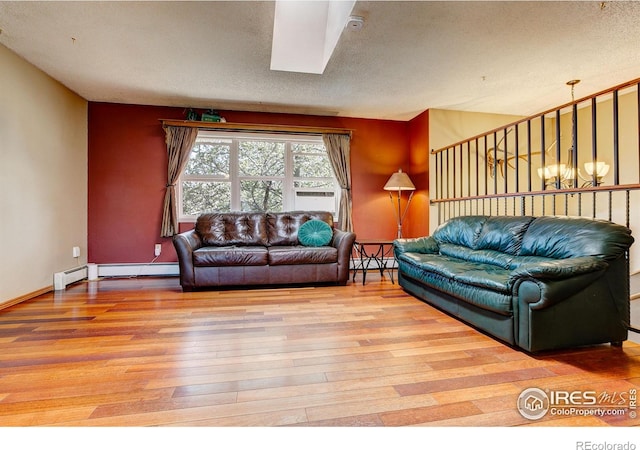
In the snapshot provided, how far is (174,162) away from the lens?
4.46m

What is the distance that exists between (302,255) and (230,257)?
0.85 metres

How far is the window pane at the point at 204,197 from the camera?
15.3 ft

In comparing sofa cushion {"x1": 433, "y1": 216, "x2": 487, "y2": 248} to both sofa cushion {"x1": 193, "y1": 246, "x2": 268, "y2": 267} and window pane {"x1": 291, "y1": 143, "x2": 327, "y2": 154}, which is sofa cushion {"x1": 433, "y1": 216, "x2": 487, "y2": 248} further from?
window pane {"x1": 291, "y1": 143, "x2": 327, "y2": 154}

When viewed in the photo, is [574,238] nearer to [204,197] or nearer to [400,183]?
[400,183]

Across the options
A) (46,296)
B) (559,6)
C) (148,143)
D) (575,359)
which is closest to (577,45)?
(559,6)

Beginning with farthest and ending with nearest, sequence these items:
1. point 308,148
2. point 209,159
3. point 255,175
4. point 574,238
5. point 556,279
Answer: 1. point 308,148
2. point 255,175
3. point 209,159
4. point 574,238
5. point 556,279

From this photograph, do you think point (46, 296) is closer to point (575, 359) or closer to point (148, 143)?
point (148, 143)

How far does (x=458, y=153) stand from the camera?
4.70 meters

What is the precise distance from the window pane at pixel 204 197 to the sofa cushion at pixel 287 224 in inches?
32.3

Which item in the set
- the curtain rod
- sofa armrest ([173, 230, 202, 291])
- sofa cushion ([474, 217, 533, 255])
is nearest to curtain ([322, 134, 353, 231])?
the curtain rod

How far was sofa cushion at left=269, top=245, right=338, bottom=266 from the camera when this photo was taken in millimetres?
3770

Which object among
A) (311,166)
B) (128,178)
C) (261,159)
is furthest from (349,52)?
(128,178)
